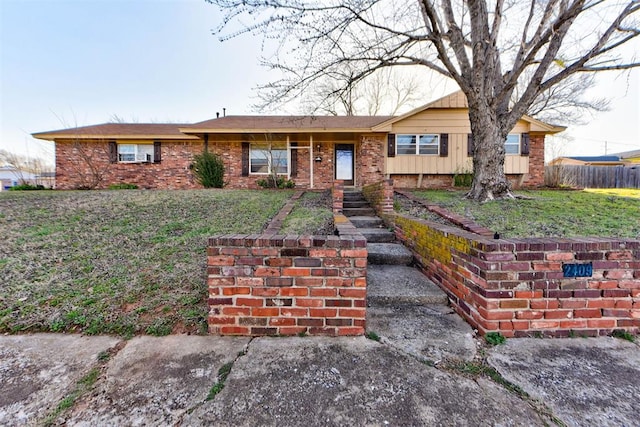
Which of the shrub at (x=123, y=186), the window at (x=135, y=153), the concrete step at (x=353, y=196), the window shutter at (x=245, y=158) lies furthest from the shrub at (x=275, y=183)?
the window at (x=135, y=153)

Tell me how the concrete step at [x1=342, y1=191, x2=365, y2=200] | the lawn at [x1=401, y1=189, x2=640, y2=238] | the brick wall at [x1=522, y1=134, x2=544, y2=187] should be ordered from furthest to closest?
the brick wall at [x1=522, y1=134, x2=544, y2=187] < the concrete step at [x1=342, y1=191, x2=365, y2=200] < the lawn at [x1=401, y1=189, x2=640, y2=238]

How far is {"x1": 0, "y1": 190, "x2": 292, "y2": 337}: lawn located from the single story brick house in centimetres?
620

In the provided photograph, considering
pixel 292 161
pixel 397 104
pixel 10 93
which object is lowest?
pixel 292 161

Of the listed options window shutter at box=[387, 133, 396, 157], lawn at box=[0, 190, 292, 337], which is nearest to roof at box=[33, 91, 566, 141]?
window shutter at box=[387, 133, 396, 157]

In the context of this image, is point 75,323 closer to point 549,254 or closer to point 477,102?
point 549,254

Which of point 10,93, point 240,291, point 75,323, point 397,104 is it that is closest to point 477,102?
point 240,291

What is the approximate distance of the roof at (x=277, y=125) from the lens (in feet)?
34.6

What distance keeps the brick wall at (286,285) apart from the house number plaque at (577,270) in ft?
4.74

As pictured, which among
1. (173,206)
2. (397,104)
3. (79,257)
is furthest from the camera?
(397,104)

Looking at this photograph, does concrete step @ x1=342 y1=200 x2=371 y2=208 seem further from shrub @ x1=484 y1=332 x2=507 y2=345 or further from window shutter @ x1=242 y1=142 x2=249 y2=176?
window shutter @ x1=242 y1=142 x2=249 y2=176

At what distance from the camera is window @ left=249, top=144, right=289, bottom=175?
1129cm

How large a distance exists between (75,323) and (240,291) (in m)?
1.33

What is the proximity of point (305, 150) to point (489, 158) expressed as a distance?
6.97 metres

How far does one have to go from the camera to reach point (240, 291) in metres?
1.94
